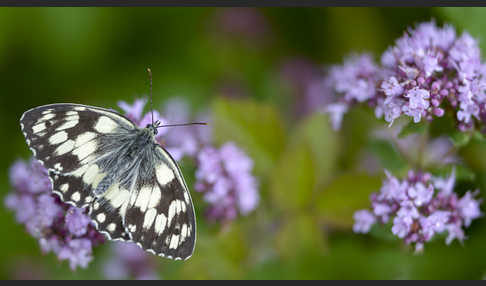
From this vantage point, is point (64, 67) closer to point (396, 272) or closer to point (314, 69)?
point (314, 69)

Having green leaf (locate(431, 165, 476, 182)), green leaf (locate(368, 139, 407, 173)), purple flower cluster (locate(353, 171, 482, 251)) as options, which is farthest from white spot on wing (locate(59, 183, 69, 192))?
green leaf (locate(431, 165, 476, 182))

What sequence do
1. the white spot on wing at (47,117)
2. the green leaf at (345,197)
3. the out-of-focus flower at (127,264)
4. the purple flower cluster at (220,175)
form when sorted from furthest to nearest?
the out-of-focus flower at (127,264)
the green leaf at (345,197)
the purple flower cluster at (220,175)
the white spot on wing at (47,117)

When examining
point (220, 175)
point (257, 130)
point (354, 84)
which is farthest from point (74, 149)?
point (354, 84)

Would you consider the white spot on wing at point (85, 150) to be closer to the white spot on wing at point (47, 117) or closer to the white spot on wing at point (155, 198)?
the white spot on wing at point (47, 117)

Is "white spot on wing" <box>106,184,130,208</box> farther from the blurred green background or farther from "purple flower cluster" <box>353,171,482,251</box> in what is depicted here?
"purple flower cluster" <box>353,171,482,251</box>

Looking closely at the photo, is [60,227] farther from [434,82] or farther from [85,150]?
[434,82]

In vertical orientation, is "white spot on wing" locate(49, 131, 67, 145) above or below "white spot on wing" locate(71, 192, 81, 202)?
above

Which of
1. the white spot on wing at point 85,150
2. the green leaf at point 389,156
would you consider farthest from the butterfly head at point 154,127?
the green leaf at point 389,156
